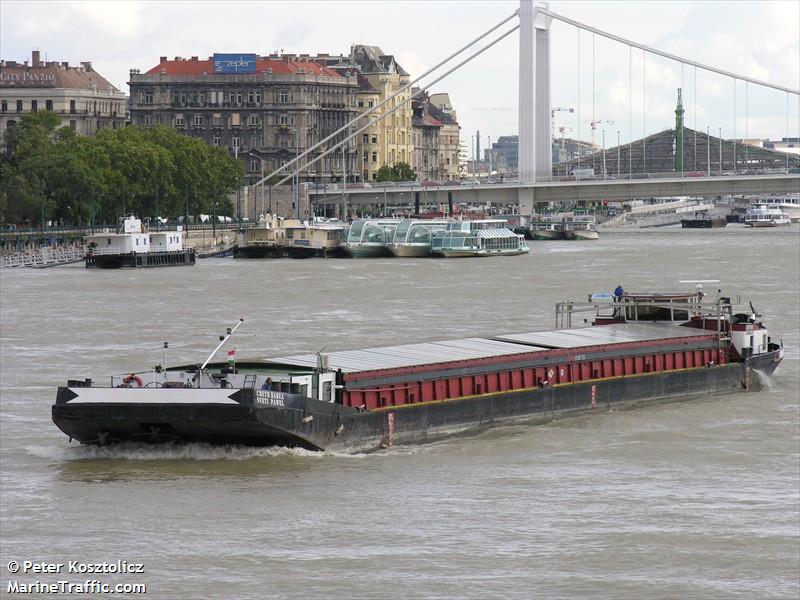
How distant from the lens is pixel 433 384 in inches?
1110

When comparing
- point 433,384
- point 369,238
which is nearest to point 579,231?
point 369,238

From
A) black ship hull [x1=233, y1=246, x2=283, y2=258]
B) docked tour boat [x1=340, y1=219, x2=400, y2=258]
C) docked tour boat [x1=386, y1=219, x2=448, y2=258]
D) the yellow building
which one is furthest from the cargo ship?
the yellow building

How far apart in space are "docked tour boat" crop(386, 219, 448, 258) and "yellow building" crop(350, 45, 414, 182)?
66575mm

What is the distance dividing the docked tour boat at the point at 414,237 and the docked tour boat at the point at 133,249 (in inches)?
634

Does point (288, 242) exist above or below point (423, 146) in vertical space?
below

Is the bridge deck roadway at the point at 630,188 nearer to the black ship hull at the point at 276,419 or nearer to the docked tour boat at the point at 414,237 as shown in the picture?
the docked tour boat at the point at 414,237

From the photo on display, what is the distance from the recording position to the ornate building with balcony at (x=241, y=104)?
152 m

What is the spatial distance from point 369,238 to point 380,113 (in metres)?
71.0

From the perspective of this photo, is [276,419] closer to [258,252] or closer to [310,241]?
[258,252]

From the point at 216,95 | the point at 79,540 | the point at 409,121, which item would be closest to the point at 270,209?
the point at 216,95

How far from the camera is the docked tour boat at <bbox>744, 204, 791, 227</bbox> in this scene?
172250mm

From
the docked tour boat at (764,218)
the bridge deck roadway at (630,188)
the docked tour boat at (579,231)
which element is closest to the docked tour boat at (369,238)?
the bridge deck roadway at (630,188)

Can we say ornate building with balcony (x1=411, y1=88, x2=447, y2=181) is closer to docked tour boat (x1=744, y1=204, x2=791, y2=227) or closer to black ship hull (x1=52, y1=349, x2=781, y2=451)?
docked tour boat (x1=744, y1=204, x2=791, y2=227)

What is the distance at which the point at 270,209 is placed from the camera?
13625 centimetres
